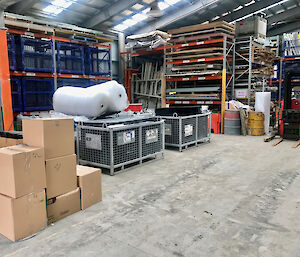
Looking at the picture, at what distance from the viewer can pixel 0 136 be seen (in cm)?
378

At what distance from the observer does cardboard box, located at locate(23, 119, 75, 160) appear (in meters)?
2.68

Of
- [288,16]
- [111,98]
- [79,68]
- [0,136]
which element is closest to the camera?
[0,136]

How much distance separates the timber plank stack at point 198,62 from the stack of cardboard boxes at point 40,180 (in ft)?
22.8

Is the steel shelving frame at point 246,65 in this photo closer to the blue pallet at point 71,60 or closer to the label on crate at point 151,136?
the label on crate at point 151,136

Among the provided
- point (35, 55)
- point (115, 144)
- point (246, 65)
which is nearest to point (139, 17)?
point (246, 65)

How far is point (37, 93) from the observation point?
8.47 meters

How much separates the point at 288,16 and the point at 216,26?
9.55 m

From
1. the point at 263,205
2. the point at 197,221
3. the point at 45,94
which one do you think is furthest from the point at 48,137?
the point at 45,94

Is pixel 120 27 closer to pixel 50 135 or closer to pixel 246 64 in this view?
pixel 246 64

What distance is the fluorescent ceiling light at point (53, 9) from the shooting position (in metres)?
10.1

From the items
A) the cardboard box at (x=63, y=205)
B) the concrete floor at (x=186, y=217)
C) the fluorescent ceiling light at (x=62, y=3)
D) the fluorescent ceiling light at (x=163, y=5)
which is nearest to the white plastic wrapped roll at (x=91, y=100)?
the concrete floor at (x=186, y=217)

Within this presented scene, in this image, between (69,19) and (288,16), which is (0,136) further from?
(288,16)

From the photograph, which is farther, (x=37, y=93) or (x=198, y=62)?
(x=198, y=62)

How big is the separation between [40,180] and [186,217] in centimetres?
158
